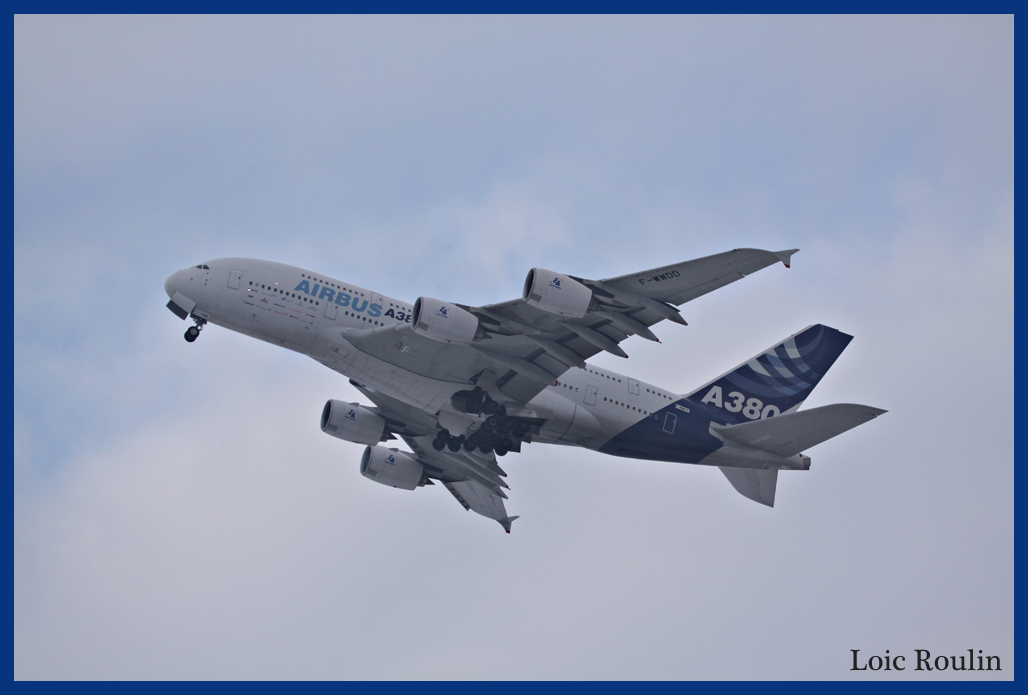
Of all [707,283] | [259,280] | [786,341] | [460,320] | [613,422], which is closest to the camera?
[707,283]

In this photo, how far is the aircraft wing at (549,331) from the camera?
91.3 feet

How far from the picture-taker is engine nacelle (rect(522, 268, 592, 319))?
28234mm

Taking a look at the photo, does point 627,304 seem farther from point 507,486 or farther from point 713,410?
point 507,486

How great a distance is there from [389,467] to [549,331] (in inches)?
617

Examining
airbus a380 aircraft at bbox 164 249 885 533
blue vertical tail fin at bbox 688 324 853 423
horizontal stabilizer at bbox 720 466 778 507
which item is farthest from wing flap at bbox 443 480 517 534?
blue vertical tail fin at bbox 688 324 853 423

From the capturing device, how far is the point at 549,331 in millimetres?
31766

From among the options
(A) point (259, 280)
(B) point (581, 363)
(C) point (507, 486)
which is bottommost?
(C) point (507, 486)

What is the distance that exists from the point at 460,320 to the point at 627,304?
5.54 metres

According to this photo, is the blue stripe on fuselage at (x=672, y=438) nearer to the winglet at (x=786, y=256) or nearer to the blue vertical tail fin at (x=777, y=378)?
the blue vertical tail fin at (x=777, y=378)

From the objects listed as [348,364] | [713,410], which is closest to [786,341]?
[713,410]

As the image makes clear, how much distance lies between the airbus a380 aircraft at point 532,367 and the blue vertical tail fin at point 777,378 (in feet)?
0.25

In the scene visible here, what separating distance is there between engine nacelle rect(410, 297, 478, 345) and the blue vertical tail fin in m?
11.7

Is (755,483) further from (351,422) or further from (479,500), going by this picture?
(351,422)

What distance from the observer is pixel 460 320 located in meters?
30.5
